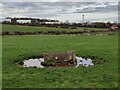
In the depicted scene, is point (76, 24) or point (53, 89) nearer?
point (53, 89)

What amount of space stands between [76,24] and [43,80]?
232 feet

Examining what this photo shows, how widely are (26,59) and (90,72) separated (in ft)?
22.4

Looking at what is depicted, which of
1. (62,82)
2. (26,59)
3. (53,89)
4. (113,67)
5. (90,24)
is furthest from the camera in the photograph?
(90,24)

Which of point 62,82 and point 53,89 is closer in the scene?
point 53,89

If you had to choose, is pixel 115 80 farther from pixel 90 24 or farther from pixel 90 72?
pixel 90 24

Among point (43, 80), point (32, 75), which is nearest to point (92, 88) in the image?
point (43, 80)

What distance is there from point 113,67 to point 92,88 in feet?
15.4

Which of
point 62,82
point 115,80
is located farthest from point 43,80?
point 115,80

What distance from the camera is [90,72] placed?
14.5 m

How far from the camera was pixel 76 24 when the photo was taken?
8319 centimetres

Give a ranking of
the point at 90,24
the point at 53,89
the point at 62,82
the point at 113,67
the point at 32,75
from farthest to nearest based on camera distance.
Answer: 1. the point at 90,24
2. the point at 113,67
3. the point at 32,75
4. the point at 62,82
5. the point at 53,89

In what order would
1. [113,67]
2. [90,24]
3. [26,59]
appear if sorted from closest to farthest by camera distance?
[113,67], [26,59], [90,24]

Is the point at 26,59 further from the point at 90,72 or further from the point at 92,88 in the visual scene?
the point at 92,88

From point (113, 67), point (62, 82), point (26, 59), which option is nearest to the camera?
point (62, 82)
